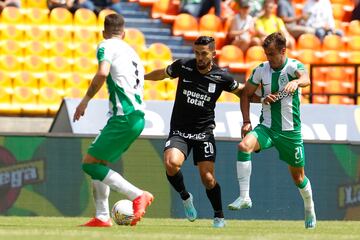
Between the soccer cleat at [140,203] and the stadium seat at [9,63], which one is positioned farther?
the stadium seat at [9,63]

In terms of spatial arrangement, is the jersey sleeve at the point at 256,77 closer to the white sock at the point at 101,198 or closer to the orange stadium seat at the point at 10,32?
the white sock at the point at 101,198

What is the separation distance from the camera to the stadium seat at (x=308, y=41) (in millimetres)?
22938

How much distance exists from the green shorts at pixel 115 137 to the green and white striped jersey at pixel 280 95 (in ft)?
5.26

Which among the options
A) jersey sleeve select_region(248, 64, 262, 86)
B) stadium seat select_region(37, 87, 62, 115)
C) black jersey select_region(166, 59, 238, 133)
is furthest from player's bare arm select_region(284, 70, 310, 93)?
stadium seat select_region(37, 87, 62, 115)

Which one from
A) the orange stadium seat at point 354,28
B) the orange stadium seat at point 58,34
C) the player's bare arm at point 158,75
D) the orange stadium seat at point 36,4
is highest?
the orange stadium seat at point 36,4

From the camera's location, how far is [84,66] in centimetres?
2080

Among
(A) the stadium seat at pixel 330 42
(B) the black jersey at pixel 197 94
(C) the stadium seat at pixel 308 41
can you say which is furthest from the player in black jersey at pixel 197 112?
(A) the stadium seat at pixel 330 42

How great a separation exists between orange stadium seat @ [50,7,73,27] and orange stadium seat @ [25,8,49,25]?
0.40 feet

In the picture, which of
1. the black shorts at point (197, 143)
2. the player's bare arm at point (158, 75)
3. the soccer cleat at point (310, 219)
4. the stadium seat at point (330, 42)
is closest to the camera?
the black shorts at point (197, 143)

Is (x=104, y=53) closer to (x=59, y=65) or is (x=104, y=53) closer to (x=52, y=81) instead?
(x=52, y=81)

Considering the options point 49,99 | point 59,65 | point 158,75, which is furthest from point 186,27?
point 158,75

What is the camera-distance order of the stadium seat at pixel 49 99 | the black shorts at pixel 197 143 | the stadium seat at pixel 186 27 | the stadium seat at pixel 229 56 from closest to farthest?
the black shorts at pixel 197 143 < the stadium seat at pixel 49 99 < the stadium seat at pixel 229 56 < the stadium seat at pixel 186 27

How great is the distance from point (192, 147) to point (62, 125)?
4.97 metres

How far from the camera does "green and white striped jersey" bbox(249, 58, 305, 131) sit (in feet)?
41.7
